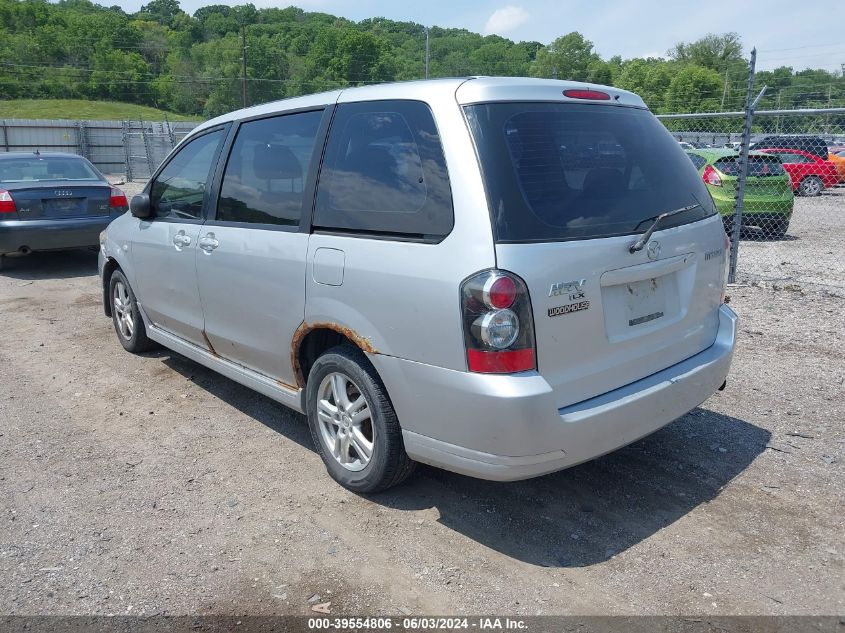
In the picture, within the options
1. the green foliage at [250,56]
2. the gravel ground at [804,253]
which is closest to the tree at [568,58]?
the green foliage at [250,56]

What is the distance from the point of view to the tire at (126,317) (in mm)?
5656

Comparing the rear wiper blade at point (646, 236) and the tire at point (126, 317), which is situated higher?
the rear wiper blade at point (646, 236)

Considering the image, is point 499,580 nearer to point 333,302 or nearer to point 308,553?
point 308,553

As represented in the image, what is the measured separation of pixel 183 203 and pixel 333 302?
1945 millimetres

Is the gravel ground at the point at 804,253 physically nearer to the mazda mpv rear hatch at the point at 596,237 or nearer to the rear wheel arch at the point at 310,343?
the mazda mpv rear hatch at the point at 596,237

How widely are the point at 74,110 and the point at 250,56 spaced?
22.5 meters

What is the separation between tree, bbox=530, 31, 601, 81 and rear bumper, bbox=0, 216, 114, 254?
214 feet

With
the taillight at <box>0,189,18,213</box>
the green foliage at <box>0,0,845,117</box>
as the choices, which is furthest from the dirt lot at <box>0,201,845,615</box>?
the green foliage at <box>0,0,845,117</box>

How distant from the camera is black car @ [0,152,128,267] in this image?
8773mm

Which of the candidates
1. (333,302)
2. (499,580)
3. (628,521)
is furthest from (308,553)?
(628,521)

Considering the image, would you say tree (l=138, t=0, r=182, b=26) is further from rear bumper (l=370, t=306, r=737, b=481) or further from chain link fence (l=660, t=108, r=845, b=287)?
rear bumper (l=370, t=306, r=737, b=481)

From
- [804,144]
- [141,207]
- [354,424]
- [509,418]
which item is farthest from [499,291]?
[804,144]

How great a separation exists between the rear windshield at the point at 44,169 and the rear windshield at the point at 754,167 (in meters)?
9.78

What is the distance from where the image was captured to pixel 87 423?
457 centimetres
